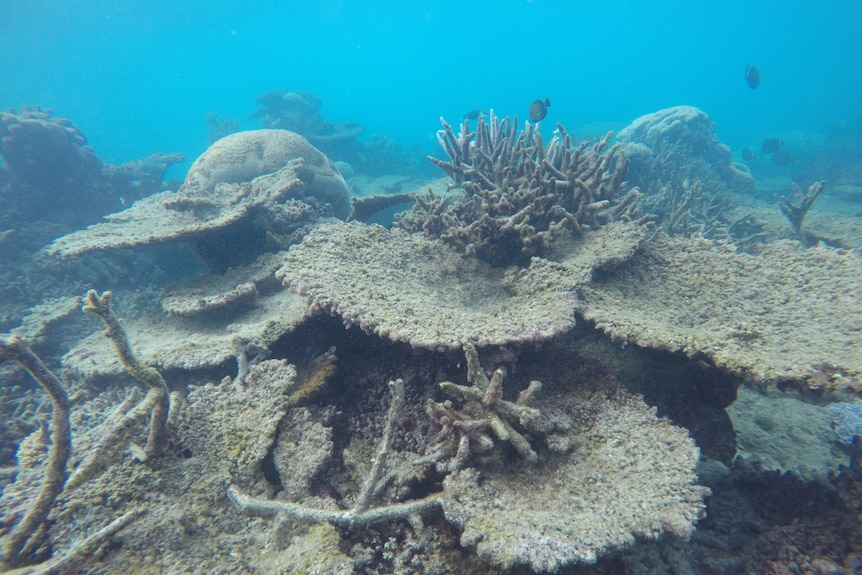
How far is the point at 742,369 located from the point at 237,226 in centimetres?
522

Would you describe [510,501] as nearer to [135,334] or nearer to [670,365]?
[670,365]

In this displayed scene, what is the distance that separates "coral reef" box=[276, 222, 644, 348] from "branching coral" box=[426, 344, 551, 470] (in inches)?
10.6

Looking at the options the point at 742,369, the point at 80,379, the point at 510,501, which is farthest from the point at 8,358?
the point at 742,369

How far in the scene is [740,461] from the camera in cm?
276

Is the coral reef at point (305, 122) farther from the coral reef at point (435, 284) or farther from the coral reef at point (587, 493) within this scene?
the coral reef at point (587, 493)

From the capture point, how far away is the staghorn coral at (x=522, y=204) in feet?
12.4

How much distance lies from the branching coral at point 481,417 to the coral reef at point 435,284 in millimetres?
268

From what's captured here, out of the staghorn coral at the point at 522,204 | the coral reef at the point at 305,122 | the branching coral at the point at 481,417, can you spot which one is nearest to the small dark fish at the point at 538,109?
the staghorn coral at the point at 522,204

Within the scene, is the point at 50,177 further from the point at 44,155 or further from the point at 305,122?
the point at 305,122

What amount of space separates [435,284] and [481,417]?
1.50m

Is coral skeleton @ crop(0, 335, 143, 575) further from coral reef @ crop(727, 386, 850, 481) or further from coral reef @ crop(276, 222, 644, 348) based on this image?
coral reef @ crop(727, 386, 850, 481)

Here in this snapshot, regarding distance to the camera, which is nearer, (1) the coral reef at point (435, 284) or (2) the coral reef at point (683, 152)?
(1) the coral reef at point (435, 284)

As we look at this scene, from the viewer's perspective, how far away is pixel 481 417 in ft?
7.68

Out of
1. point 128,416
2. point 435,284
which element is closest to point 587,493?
point 435,284
